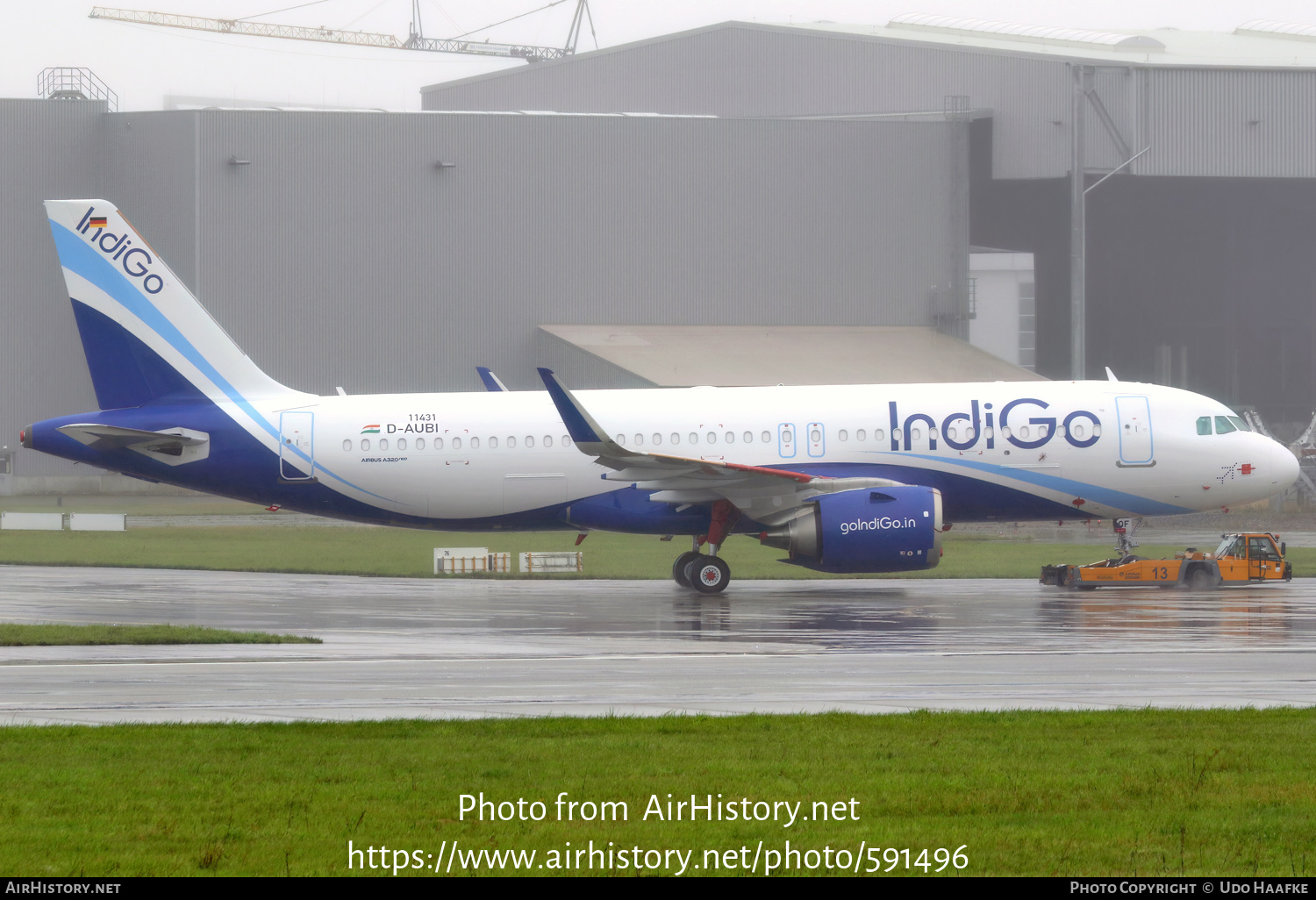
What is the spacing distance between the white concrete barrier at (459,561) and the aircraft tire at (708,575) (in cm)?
887

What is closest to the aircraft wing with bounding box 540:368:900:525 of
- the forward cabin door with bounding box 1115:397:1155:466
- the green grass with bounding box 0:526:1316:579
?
the forward cabin door with bounding box 1115:397:1155:466

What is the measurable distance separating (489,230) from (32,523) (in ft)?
75.2

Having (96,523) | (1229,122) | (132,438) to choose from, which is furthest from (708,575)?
(1229,122)

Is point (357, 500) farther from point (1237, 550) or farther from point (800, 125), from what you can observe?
point (800, 125)

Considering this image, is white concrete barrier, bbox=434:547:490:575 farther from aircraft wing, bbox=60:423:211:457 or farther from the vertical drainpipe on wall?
the vertical drainpipe on wall

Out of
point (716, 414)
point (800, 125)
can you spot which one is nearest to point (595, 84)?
point (800, 125)

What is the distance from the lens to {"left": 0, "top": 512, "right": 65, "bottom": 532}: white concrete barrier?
48906 millimetres

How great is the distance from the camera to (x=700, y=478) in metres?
27.3

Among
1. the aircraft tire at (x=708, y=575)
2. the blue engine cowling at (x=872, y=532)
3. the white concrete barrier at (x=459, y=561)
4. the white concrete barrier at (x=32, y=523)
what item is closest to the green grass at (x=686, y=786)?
the blue engine cowling at (x=872, y=532)

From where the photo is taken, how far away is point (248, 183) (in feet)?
203

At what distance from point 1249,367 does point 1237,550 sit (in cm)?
5606

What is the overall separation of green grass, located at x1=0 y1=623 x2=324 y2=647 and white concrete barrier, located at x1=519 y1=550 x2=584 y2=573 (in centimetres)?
1563

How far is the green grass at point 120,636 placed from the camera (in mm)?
19141

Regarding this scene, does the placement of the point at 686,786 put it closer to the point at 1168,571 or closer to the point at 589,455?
the point at 589,455
